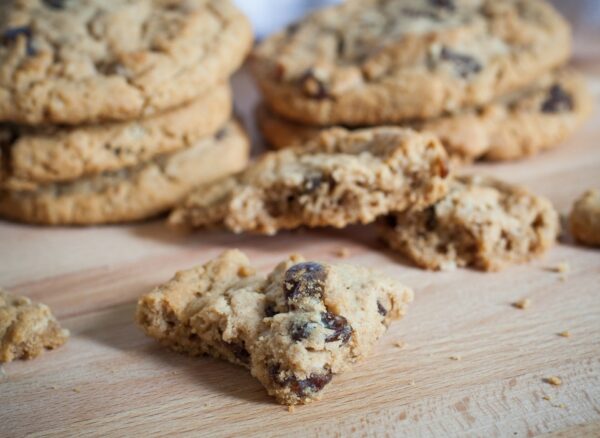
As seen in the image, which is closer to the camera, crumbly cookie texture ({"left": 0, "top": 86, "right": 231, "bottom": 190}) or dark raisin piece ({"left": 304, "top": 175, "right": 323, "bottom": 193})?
dark raisin piece ({"left": 304, "top": 175, "right": 323, "bottom": 193})

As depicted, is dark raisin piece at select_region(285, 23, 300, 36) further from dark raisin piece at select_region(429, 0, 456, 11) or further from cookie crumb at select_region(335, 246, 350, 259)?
cookie crumb at select_region(335, 246, 350, 259)

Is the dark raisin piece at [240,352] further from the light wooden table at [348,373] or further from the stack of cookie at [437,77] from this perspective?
the stack of cookie at [437,77]

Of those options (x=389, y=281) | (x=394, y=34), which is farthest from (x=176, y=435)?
(x=394, y=34)

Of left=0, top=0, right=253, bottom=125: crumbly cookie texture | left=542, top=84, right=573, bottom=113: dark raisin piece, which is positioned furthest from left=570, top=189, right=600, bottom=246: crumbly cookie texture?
left=0, top=0, right=253, bottom=125: crumbly cookie texture

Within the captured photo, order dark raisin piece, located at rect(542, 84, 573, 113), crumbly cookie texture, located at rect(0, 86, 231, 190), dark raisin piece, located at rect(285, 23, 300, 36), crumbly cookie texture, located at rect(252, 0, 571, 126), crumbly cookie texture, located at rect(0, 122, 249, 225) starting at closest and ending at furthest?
crumbly cookie texture, located at rect(0, 86, 231, 190) < crumbly cookie texture, located at rect(0, 122, 249, 225) < crumbly cookie texture, located at rect(252, 0, 571, 126) < dark raisin piece, located at rect(542, 84, 573, 113) < dark raisin piece, located at rect(285, 23, 300, 36)

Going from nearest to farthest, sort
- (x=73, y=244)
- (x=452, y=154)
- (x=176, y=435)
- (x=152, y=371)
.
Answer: (x=176, y=435) → (x=152, y=371) → (x=73, y=244) → (x=452, y=154)

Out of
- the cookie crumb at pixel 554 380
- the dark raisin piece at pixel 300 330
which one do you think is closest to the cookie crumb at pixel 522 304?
the cookie crumb at pixel 554 380

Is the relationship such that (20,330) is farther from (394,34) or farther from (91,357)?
(394,34)
